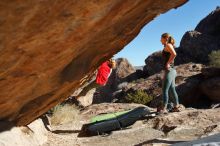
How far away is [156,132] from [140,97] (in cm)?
1345

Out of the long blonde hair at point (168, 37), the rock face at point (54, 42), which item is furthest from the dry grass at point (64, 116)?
the rock face at point (54, 42)

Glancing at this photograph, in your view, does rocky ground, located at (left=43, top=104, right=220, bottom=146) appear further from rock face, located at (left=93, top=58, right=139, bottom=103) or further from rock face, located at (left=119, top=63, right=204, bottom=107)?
rock face, located at (left=93, top=58, right=139, bottom=103)

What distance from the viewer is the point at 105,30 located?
6340mm

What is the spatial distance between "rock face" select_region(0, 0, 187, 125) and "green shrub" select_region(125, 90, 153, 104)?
13.7 m

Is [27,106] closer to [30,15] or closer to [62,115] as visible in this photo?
[30,15]

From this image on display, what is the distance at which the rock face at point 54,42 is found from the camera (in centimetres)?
421

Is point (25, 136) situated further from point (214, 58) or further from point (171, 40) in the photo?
point (214, 58)

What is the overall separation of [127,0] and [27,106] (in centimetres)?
278

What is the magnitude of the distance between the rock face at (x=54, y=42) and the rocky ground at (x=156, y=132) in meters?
1.36

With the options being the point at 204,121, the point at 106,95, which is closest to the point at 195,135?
the point at 204,121

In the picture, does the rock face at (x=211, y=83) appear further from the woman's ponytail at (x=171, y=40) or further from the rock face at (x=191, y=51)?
the woman's ponytail at (x=171, y=40)

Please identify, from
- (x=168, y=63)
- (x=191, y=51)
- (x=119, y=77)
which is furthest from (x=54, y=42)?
(x=119, y=77)

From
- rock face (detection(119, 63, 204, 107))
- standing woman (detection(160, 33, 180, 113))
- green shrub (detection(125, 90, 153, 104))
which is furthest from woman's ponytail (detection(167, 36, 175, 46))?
rock face (detection(119, 63, 204, 107))

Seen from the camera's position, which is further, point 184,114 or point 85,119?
point 85,119
